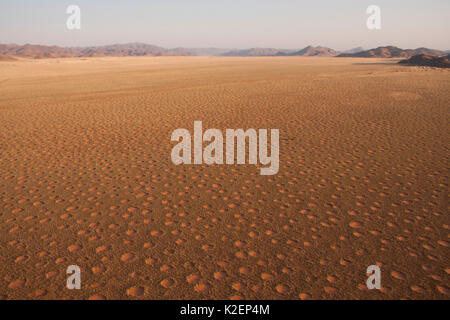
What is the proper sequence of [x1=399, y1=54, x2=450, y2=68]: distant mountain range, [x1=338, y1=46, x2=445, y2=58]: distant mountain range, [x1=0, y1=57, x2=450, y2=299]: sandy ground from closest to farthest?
[x1=0, y1=57, x2=450, y2=299]: sandy ground, [x1=399, y1=54, x2=450, y2=68]: distant mountain range, [x1=338, y1=46, x2=445, y2=58]: distant mountain range

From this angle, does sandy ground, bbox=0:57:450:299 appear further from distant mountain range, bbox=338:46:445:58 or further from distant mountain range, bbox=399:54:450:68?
distant mountain range, bbox=338:46:445:58

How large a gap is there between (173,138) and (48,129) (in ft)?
15.8

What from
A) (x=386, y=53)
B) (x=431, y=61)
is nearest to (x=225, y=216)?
(x=431, y=61)

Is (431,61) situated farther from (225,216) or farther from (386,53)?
(386,53)

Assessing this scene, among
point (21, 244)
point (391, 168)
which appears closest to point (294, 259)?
point (21, 244)

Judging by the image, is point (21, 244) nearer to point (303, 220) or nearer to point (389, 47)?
point (303, 220)

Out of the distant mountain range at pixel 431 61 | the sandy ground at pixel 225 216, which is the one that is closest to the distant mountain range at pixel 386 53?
the distant mountain range at pixel 431 61

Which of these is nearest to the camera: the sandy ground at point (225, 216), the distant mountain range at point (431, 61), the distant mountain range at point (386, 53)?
the sandy ground at point (225, 216)

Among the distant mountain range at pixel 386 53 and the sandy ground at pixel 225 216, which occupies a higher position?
the distant mountain range at pixel 386 53

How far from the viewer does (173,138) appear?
9969 mm

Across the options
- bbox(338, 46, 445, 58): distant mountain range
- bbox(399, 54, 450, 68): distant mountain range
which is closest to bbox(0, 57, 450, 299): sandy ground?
bbox(399, 54, 450, 68): distant mountain range

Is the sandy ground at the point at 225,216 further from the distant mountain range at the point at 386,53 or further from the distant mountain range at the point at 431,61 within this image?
the distant mountain range at the point at 386,53

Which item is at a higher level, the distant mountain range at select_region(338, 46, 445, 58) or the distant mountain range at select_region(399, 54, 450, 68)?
the distant mountain range at select_region(338, 46, 445, 58)

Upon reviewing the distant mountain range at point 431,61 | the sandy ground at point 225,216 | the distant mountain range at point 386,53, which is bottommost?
the sandy ground at point 225,216
